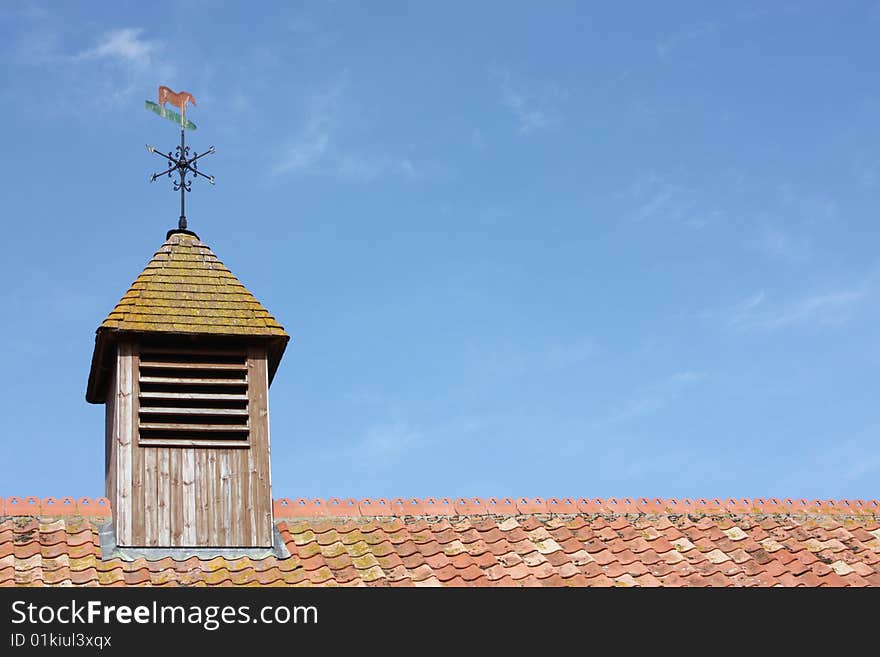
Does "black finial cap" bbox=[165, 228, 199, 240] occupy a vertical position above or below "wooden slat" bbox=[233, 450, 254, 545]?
above

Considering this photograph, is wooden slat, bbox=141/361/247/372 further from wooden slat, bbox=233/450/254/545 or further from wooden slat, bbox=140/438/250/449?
wooden slat, bbox=233/450/254/545

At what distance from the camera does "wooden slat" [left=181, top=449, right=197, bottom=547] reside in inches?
617

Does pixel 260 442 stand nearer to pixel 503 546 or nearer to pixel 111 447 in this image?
pixel 111 447

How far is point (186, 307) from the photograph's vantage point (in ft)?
55.2

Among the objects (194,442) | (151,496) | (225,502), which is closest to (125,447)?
(151,496)

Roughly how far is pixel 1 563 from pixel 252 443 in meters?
3.04

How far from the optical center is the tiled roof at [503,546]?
49.7 feet

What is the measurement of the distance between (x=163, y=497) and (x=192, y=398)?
1238mm

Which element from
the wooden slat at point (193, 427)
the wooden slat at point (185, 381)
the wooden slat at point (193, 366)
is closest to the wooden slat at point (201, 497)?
the wooden slat at point (193, 427)

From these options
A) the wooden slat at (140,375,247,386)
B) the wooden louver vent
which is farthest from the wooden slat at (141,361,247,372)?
the wooden slat at (140,375,247,386)

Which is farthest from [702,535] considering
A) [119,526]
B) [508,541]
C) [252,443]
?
[119,526]

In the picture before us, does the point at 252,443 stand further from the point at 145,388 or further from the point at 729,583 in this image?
the point at 729,583

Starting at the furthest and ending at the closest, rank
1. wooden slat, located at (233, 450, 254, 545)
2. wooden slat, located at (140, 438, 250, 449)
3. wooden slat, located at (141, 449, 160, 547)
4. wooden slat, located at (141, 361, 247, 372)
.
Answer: wooden slat, located at (141, 361, 247, 372), wooden slat, located at (140, 438, 250, 449), wooden slat, located at (233, 450, 254, 545), wooden slat, located at (141, 449, 160, 547)
